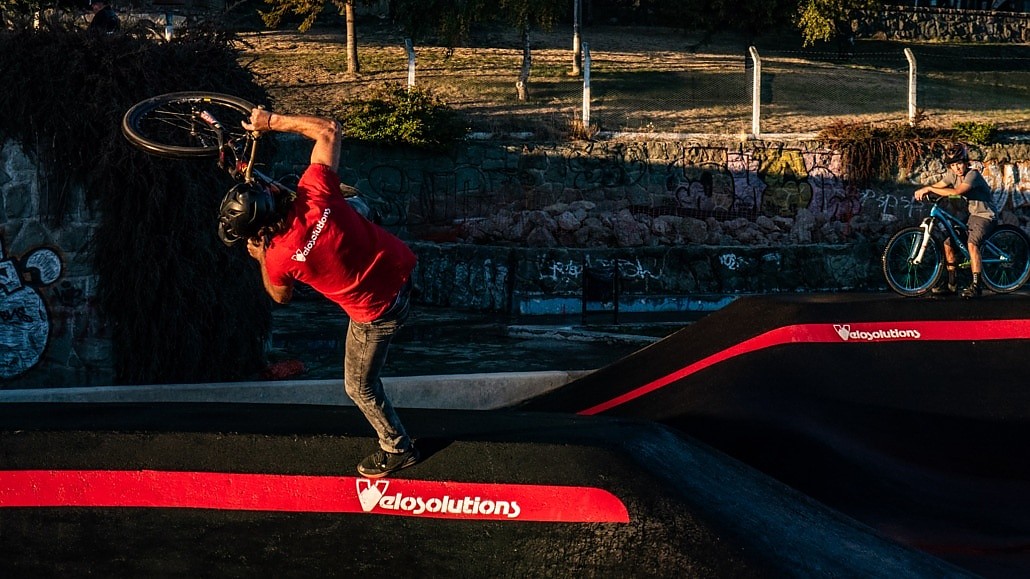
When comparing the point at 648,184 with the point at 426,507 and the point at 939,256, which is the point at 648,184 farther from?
the point at 426,507

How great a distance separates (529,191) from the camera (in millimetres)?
25188

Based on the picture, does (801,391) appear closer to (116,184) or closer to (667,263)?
(116,184)

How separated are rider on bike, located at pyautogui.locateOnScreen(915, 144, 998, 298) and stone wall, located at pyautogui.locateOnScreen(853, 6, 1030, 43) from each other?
35731 millimetres

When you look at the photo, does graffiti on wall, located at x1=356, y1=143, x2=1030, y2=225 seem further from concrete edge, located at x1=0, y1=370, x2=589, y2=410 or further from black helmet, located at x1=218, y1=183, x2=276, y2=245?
black helmet, located at x1=218, y1=183, x2=276, y2=245

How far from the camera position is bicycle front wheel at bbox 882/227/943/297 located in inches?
495

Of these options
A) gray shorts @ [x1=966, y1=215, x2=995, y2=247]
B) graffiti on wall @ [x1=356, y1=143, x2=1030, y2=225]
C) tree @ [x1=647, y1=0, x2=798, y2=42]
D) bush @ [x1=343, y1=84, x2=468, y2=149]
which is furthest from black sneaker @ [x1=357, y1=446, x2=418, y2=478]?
tree @ [x1=647, y1=0, x2=798, y2=42]

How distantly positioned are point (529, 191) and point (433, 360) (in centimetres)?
1013

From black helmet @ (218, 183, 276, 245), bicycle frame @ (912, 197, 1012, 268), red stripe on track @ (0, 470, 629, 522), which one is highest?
black helmet @ (218, 183, 276, 245)

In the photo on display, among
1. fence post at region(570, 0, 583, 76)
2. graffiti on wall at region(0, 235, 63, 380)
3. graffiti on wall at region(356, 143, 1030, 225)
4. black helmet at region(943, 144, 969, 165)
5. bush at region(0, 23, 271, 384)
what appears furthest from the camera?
fence post at region(570, 0, 583, 76)

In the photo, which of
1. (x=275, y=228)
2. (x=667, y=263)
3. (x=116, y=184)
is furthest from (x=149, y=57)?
(x=667, y=263)

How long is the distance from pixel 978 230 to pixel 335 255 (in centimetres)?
999

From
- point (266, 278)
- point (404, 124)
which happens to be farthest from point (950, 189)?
point (404, 124)

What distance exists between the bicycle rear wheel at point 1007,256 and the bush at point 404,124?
14092 millimetres

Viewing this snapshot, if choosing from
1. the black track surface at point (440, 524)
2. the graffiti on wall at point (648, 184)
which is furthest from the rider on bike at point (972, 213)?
the graffiti on wall at point (648, 184)
